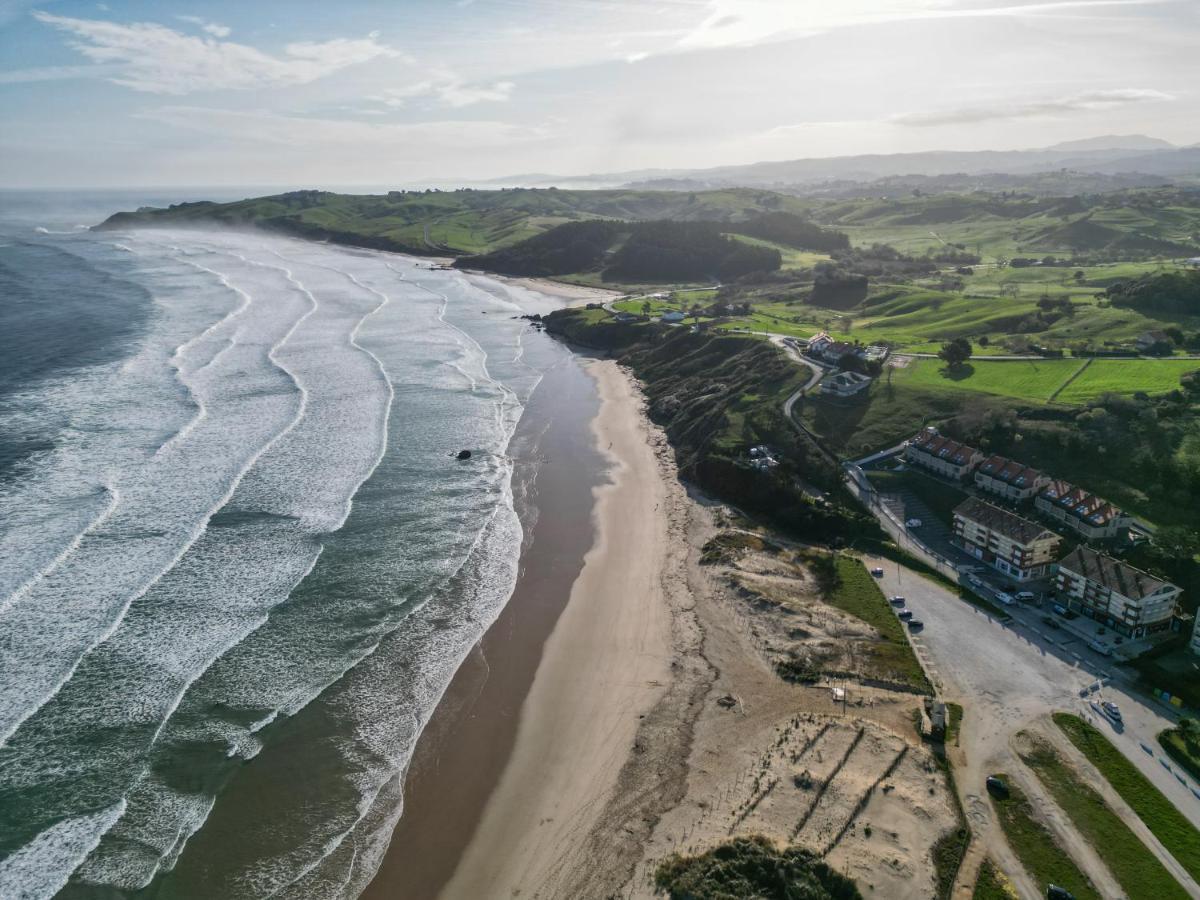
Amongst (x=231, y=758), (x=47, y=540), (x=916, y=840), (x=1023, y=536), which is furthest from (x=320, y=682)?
(x=1023, y=536)

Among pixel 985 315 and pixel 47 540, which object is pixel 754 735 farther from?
pixel 985 315

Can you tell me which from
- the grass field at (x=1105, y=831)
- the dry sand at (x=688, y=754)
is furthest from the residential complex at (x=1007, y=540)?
the grass field at (x=1105, y=831)

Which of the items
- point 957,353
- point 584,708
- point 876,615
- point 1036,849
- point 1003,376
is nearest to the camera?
point 1036,849

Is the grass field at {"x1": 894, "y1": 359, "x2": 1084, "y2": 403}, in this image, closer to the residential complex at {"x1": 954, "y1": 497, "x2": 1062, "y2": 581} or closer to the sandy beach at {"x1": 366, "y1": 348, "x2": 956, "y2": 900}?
the residential complex at {"x1": 954, "y1": 497, "x2": 1062, "y2": 581}

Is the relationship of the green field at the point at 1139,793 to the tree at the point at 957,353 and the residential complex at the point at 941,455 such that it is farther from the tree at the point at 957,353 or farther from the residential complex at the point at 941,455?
the tree at the point at 957,353

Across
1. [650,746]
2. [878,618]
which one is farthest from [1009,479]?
[650,746]

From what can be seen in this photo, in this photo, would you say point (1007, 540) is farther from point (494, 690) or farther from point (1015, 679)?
point (494, 690)
